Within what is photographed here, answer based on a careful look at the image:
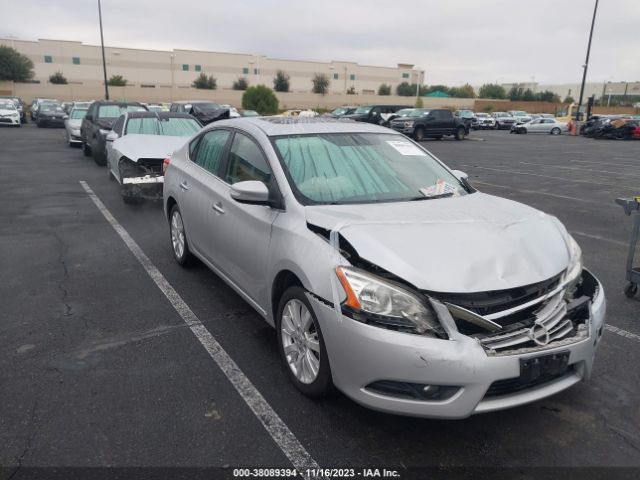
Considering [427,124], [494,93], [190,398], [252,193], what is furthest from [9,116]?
[494,93]

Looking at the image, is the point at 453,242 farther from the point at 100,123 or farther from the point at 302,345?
the point at 100,123

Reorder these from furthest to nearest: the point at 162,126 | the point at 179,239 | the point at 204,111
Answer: the point at 204,111 < the point at 162,126 < the point at 179,239

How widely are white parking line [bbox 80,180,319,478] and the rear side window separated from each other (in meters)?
1.27

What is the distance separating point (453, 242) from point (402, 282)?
1.41 feet

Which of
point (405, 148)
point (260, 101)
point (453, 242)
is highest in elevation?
point (260, 101)

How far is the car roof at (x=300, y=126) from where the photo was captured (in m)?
4.14

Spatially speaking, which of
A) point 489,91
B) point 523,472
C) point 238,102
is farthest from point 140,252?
point 489,91

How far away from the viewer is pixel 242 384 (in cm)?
339

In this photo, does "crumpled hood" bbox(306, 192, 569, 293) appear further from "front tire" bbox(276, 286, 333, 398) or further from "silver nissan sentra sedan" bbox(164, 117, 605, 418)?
"front tire" bbox(276, 286, 333, 398)

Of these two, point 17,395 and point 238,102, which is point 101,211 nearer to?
point 17,395

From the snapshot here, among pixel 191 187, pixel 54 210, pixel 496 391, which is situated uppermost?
pixel 191 187

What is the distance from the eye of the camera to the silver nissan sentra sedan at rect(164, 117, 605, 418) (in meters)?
2.56

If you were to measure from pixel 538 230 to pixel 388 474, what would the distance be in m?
1.73

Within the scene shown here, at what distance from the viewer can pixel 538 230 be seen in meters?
3.21
